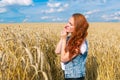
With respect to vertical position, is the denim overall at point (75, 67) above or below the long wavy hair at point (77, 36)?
below

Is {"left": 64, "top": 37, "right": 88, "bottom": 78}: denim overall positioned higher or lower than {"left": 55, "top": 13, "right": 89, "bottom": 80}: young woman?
lower

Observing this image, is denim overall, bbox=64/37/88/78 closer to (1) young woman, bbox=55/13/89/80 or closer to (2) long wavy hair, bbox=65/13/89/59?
(1) young woman, bbox=55/13/89/80

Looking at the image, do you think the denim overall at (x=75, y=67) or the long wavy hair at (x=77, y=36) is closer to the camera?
the long wavy hair at (x=77, y=36)

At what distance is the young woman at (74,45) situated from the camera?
158 inches

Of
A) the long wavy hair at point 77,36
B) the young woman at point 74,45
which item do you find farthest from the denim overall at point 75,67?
the long wavy hair at point 77,36

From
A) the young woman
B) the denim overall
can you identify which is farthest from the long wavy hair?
the denim overall

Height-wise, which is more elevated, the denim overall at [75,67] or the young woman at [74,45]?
the young woman at [74,45]

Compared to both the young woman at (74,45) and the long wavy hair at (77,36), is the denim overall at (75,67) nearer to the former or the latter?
the young woman at (74,45)

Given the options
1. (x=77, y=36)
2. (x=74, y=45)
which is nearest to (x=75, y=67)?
(x=74, y=45)

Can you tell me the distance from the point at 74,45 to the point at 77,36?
120 mm

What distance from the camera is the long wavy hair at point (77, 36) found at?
4.01m

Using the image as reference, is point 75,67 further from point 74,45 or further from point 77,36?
point 77,36

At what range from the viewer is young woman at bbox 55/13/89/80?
4016 millimetres

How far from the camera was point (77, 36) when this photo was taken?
402 cm
